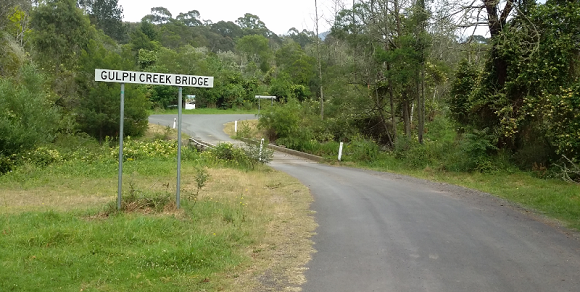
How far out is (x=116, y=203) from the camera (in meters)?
10.3

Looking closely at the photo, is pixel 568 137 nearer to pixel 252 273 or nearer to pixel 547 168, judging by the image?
pixel 547 168

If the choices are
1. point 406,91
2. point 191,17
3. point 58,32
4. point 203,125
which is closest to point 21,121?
point 406,91

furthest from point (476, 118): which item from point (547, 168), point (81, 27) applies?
point (81, 27)

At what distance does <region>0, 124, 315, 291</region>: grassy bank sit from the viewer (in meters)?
6.37

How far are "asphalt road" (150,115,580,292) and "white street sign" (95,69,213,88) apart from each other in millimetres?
3698

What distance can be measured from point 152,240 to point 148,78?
340 cm

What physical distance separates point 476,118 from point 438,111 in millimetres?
16713

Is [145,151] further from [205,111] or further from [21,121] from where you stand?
[205,111]

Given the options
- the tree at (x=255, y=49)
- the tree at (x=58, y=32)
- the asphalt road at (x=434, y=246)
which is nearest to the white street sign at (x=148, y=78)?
the asphalt road at (x=434, y=246)

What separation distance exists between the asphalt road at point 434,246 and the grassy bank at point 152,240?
23.0 inches

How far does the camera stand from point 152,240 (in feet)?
26.6

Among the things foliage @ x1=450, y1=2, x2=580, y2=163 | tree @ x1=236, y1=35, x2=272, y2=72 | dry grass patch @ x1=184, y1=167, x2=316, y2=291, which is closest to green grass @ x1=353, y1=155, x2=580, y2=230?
foliage @ x1=450, y1=2, x2=580, y2=163

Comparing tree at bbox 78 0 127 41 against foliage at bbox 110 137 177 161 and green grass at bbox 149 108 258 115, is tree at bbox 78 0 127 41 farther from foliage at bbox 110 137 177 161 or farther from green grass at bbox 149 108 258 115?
foliage at bbox 110 137 177 161

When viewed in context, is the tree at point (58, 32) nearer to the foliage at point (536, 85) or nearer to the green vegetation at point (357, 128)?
the green vegetation at point (357, 128)
